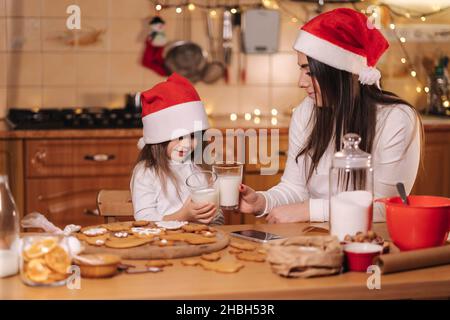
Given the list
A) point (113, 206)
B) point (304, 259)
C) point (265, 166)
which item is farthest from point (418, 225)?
point (265, 166)

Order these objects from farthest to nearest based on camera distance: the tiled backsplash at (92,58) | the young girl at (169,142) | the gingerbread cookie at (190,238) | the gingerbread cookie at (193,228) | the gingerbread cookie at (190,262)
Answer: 1. the tiled backsplash at (92,58)
2. the young girl at (169,142)
3. the gingerbread cookie at (193,228)
4. the gingerbread cookie at (190,238)
5. the gingerbread cookie at (190,262)

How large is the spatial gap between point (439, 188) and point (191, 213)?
2.33 m

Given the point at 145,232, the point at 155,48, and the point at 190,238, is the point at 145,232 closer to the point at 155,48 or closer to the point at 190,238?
the point at 190,238

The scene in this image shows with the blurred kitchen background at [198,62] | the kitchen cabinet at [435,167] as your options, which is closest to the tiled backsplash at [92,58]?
the blurred kitchen background at [198,62]

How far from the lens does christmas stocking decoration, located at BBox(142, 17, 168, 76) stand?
4160 millimetres

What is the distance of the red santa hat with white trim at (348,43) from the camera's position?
239 centimetres

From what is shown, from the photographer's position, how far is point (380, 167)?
2283 mm

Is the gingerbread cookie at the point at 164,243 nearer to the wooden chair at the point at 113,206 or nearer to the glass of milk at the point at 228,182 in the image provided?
the glass of milk at the point at 228,182

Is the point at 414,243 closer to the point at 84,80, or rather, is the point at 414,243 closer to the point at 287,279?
the point at 287,279

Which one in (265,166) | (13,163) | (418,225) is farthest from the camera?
(265,166)

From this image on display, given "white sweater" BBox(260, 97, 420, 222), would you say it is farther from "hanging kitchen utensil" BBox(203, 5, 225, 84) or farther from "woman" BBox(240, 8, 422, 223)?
"hanging kitchen utensil" BBox(203, 5, 225, 84)

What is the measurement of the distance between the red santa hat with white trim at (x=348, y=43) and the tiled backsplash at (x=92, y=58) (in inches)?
73.8

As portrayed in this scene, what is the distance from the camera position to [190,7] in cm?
424

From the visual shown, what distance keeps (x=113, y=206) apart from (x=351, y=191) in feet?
2.86
